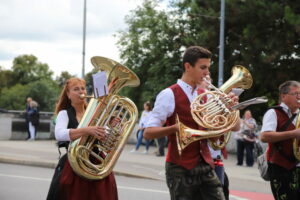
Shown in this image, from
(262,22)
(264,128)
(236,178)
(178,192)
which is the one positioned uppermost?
(262,22)

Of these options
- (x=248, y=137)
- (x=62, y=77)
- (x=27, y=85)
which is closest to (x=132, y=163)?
(x=248, y=137)

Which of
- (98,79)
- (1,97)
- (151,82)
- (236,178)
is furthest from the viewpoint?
(1,97)

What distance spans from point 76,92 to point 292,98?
2.17 m

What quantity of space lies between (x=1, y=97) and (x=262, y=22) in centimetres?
5753

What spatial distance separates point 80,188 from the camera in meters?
4.64

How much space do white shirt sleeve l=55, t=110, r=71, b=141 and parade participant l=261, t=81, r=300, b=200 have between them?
1.91m

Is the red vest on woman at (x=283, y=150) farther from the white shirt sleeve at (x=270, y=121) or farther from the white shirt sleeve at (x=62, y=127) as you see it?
the white shirt sleeve at (x=62, y=127)

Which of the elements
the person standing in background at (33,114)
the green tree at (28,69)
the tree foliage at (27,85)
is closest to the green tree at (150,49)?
the person standing in background at (33,114)

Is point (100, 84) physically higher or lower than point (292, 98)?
higher

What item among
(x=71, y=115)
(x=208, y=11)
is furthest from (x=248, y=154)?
(x=71, y=115)

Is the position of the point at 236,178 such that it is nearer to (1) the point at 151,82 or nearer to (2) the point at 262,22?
(2) the point at 262,22

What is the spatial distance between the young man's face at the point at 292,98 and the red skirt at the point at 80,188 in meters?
2.05

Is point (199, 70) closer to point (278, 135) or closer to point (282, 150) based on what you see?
point (278, 135)

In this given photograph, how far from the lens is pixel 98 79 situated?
4.44m
